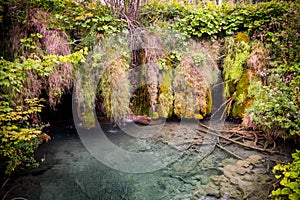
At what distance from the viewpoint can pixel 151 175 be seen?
3434mm

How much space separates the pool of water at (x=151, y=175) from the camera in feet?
9.68

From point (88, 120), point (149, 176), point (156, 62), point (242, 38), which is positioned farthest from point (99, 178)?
point (242, 38)

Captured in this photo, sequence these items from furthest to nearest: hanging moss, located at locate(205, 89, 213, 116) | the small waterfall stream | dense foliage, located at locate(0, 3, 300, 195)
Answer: hanging moss, located at locate(205, 89, 213, 116) → dense foliage, located at locate(0, 3, 300, 195) → the small waterfall stream

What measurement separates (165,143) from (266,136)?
6.96 feet

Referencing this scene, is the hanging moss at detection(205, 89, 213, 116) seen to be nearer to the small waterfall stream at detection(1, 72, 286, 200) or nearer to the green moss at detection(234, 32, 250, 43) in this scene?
the small waterfall stream at detection(1, 72, 286, 200)

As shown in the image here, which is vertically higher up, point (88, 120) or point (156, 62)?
point (156, 62)

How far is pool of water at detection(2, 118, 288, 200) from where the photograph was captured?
295cm

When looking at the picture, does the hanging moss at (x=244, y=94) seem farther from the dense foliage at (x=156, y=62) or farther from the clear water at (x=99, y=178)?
the clear water at (x=99, y=178)

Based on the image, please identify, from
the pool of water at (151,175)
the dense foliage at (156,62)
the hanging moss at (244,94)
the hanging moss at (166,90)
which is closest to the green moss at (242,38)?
the dense foliage at (156,62)

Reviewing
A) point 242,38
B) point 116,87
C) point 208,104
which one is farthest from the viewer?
point 208,104

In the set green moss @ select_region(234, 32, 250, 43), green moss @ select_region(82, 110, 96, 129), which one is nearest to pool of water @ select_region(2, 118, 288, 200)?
green moss @ select_region(82, 110, 96, 129)

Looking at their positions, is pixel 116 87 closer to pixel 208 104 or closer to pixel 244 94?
pixel 208 104

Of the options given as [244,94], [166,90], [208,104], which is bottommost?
[208,104]

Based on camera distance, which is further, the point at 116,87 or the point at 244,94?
the point at 244,94
